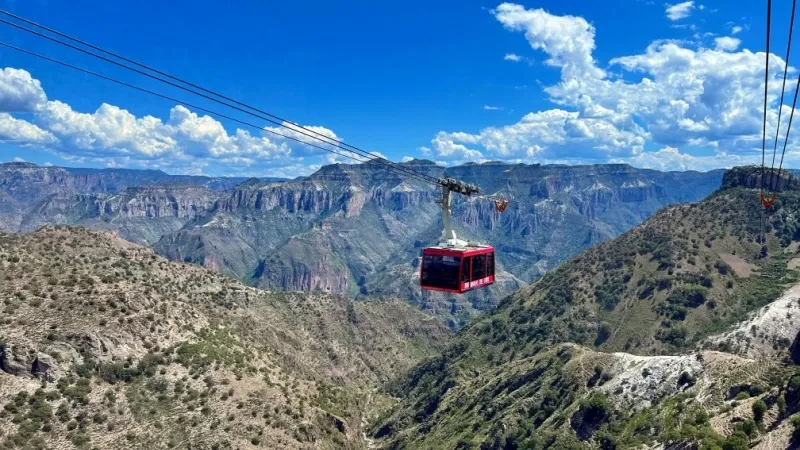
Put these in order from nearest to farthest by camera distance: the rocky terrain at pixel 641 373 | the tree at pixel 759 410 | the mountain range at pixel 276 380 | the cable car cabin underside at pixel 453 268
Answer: the cable car cabin underside at pixel 453 268, the tree at pixel 759 410, the rocky terrain at pixel 641 373, the mountain range at pixel 276 380

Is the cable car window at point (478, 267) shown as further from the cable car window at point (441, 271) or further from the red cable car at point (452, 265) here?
the cable car window at point (441, 271)

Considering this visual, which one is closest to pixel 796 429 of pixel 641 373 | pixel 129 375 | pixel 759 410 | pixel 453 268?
→ pixel 759 410

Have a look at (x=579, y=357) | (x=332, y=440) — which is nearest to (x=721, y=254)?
(x=579, y=357)

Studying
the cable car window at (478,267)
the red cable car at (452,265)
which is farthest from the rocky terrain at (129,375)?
the cable car window at (478,267)

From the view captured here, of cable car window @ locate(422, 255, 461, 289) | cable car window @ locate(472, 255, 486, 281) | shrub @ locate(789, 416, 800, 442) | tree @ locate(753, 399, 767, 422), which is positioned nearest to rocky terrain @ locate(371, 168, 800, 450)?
tree @ locate(753, 399, 767, 422)

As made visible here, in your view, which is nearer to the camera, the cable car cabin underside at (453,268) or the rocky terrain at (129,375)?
the cable car cabin underside at (453,268)

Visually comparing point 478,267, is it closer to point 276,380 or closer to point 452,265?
point 452,265

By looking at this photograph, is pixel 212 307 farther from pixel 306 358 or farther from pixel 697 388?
pixel 697 388
